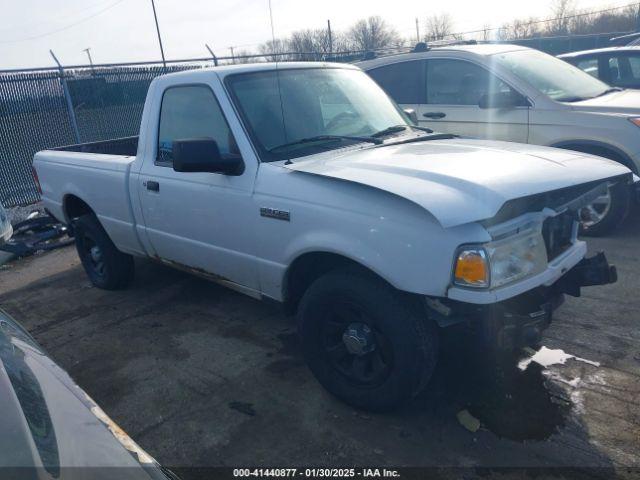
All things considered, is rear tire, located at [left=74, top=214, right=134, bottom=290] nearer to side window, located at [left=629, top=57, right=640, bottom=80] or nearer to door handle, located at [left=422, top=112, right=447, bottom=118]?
door handle, located at [left=422, top=112, right=447, bottom=118]

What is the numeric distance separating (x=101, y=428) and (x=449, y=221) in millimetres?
1584

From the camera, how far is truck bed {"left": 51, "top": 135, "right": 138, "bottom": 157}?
6.03 metres

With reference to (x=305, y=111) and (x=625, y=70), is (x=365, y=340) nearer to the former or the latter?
(x=305, y=111)

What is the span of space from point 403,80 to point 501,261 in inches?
190

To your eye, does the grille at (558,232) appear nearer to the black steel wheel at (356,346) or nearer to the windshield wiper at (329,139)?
the black steel wheel at (356,346)

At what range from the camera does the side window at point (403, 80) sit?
6797 millimetres

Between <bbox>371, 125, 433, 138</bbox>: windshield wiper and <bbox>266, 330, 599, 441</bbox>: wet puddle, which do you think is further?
<bbox>371, 125, 433, 138</bbox>: windshield wiper

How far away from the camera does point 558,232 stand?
120 inches

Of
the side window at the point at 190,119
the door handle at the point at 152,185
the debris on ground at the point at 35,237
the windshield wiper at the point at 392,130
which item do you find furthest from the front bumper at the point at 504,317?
the debris on ground at the point at 35,237

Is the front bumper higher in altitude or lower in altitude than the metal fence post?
lower

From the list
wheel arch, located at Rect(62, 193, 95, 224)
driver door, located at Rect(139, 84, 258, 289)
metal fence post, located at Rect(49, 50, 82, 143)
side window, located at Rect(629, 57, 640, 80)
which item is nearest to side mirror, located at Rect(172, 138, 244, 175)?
driver door, located at Rect(139, 84, 258, 289)

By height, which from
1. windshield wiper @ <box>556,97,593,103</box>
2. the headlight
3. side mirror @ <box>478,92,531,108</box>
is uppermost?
side mirror @ <box>478,92,531,108</box>

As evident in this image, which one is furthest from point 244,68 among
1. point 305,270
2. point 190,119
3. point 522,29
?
point 522,29

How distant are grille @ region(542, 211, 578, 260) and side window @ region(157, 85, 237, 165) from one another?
1957mm
